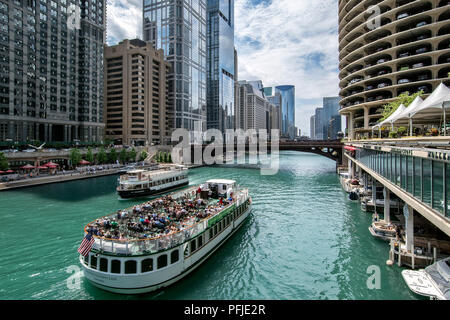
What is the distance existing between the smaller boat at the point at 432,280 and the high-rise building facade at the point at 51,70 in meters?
Answer: 103

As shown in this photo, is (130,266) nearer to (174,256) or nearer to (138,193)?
(174,256)

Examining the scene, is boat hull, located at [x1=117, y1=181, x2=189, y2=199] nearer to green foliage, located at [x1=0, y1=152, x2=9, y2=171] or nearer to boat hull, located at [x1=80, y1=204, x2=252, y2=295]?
boat hull, located at [x1=80, y1=204, x2=252, y2=295]

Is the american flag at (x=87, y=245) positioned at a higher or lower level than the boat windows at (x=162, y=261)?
higher

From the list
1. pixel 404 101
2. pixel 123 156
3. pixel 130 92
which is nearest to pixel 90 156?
pixel 123 156

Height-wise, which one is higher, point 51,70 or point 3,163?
point 51,70

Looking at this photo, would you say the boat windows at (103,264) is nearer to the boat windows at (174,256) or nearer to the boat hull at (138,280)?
the boat hull at (138,280)

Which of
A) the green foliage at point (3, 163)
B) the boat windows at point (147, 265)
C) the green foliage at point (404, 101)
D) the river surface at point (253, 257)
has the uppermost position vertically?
the green foliage at point (404, 101)

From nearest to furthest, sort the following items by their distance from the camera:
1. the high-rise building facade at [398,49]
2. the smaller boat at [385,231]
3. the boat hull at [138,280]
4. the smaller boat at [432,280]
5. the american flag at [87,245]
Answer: the smaller boat at [432,280], the boat hull at [138,280], the american flag at [87,245], the smaller boat at [385,231], the high-rise building facade at [398,49]

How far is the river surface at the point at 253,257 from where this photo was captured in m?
17.3

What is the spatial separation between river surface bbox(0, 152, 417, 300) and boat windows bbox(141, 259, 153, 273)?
1.68 m

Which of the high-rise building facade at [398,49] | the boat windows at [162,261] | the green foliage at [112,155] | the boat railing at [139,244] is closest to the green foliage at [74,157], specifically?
the green foliage at [112,155]

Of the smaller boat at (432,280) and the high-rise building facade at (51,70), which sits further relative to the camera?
the high-rise building facade at (51,70)

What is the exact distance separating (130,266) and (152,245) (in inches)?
68.7

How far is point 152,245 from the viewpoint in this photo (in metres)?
17.0
